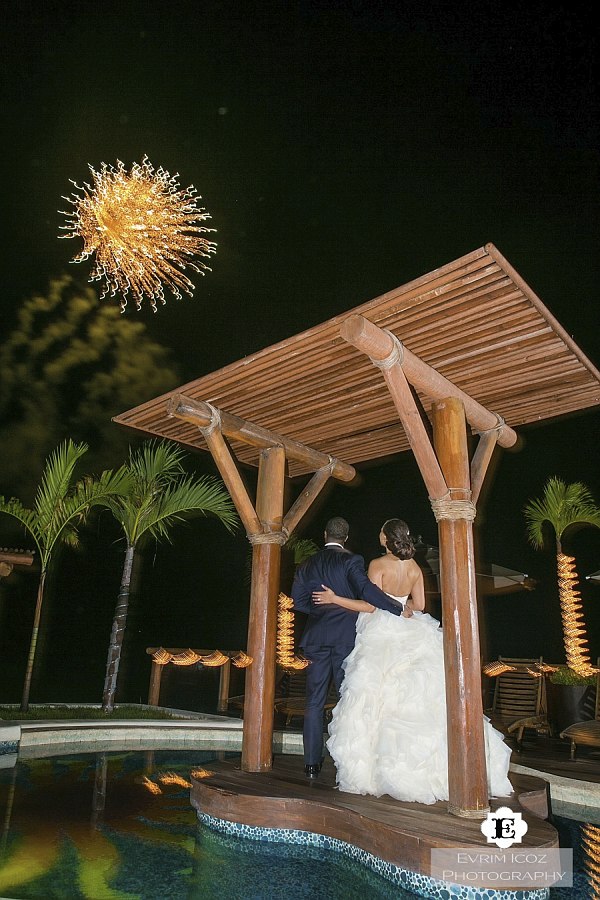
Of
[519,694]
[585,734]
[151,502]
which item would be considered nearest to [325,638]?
[585,734]

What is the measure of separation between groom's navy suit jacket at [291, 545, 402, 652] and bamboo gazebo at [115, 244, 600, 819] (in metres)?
0.49

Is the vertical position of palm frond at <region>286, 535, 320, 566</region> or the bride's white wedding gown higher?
palm frond at <region>286, 535, 320, 566</region>

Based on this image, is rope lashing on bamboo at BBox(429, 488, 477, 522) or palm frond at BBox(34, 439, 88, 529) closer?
rope lashing on bamboo at BBox(429, 488, 477, 522)

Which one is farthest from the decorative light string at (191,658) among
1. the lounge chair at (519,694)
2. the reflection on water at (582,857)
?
the reflection on water at (582,857)

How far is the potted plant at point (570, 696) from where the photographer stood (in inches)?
269

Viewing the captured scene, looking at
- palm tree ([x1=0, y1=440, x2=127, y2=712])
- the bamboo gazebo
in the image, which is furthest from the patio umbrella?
palm tree ([x1=0, y1=440, x2=127, y2=712])

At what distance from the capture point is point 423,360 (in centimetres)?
405

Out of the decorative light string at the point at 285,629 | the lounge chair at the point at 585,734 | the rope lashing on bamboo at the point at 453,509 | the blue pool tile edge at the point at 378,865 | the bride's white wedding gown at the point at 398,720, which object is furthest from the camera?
the decorative light string at the point at 285,629

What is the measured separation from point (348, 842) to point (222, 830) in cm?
89

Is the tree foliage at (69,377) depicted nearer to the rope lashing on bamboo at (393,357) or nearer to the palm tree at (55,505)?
the palm tree at (55,505)

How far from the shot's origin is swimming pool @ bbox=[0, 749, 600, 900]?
296 centimetres

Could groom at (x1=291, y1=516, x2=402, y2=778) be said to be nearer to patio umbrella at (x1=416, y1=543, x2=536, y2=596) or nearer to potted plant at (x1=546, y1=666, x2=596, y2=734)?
potted plant at (x1=546, y1=666, x2=596, y2=734)

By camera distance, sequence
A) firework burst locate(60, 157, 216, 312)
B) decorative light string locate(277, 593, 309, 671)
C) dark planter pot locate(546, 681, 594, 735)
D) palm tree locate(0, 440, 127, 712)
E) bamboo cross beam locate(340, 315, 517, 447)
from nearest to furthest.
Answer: bamboo cross beam locate(340, 315, 517, 447)
dark planter pot locate(546, 681, 594, 735)
palm tree locate(0, 440, 127, 712)
firework burst locate(60, 157, 216, 312)
decorative light string locate(277, 593, 309, 671)

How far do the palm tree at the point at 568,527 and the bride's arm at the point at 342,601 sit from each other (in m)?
5.62
